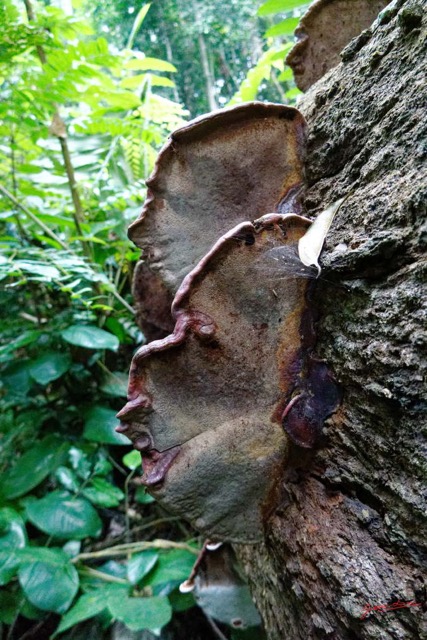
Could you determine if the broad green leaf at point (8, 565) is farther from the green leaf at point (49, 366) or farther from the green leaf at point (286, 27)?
the green leaf at point (286, 27)

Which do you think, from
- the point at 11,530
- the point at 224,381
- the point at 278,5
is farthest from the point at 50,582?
the point at 278,5

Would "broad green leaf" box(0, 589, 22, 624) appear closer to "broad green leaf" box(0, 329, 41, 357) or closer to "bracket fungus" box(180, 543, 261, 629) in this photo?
"bracket fungus" box(180, 543, 261, 629)

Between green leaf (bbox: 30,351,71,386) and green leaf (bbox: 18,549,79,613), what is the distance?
52cm

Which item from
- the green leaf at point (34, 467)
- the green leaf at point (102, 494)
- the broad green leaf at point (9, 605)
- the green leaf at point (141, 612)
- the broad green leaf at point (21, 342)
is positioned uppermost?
the broad green leaf at point (21, 342)

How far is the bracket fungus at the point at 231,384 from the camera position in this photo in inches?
22.0

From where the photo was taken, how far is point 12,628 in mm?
1217

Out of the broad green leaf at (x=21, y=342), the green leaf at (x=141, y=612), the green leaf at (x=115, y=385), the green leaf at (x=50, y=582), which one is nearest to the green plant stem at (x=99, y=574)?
the green leaf at (x=50, y=582)

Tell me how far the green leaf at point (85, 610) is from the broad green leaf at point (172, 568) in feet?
0.45

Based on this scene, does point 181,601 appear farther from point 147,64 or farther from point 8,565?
point 147,64

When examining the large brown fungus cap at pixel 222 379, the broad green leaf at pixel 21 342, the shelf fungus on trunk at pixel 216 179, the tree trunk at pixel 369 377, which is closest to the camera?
the tree trunk at pixel 369 377

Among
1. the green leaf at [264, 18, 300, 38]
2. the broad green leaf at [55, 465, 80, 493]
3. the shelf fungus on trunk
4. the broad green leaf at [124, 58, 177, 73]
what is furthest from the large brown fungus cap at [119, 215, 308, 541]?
the broad green leaf at [124, 58, 177, 73]

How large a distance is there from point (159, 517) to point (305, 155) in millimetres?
1426

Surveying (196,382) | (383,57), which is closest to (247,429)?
(196,382)

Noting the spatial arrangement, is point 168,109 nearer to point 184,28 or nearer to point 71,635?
point 71,635
